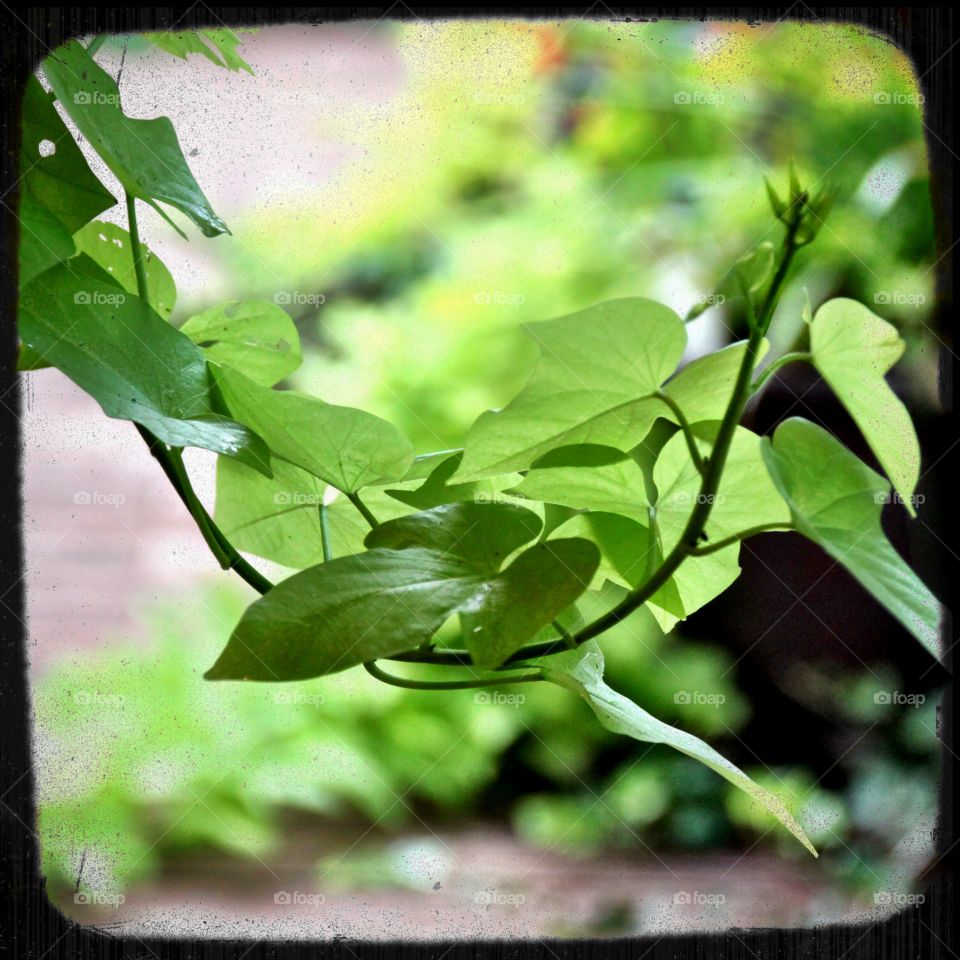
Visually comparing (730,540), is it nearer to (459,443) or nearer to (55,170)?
(55,170)

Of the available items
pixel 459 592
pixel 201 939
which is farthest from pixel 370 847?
pixel 459 592

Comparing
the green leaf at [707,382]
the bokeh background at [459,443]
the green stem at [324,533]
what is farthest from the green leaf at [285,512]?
the bokeh background at [459,443]

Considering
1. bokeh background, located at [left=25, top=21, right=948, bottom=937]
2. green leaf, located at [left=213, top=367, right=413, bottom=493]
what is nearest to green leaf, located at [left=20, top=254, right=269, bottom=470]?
green leaf, located at [left=213, top=367, right=413, bottom=493]

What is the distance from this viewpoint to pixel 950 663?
1.23 ft

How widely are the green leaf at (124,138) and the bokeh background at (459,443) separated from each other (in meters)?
0.22

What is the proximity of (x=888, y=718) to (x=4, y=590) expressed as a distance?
0.90m

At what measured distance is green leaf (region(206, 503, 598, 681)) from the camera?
6.9 inches

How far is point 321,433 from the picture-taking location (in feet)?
0.77

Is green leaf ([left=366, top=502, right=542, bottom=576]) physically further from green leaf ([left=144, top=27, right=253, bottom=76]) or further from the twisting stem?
green leaf ([left=144, top=27, right=253, bottom=76])

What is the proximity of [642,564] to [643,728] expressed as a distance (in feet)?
0.16

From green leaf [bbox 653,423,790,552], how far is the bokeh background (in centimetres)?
29

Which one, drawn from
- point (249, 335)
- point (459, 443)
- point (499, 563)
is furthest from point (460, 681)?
point (459, 443)

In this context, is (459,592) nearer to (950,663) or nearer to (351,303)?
(950,663)

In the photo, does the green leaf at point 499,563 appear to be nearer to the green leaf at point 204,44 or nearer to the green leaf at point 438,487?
the green leaf at point 438,487
